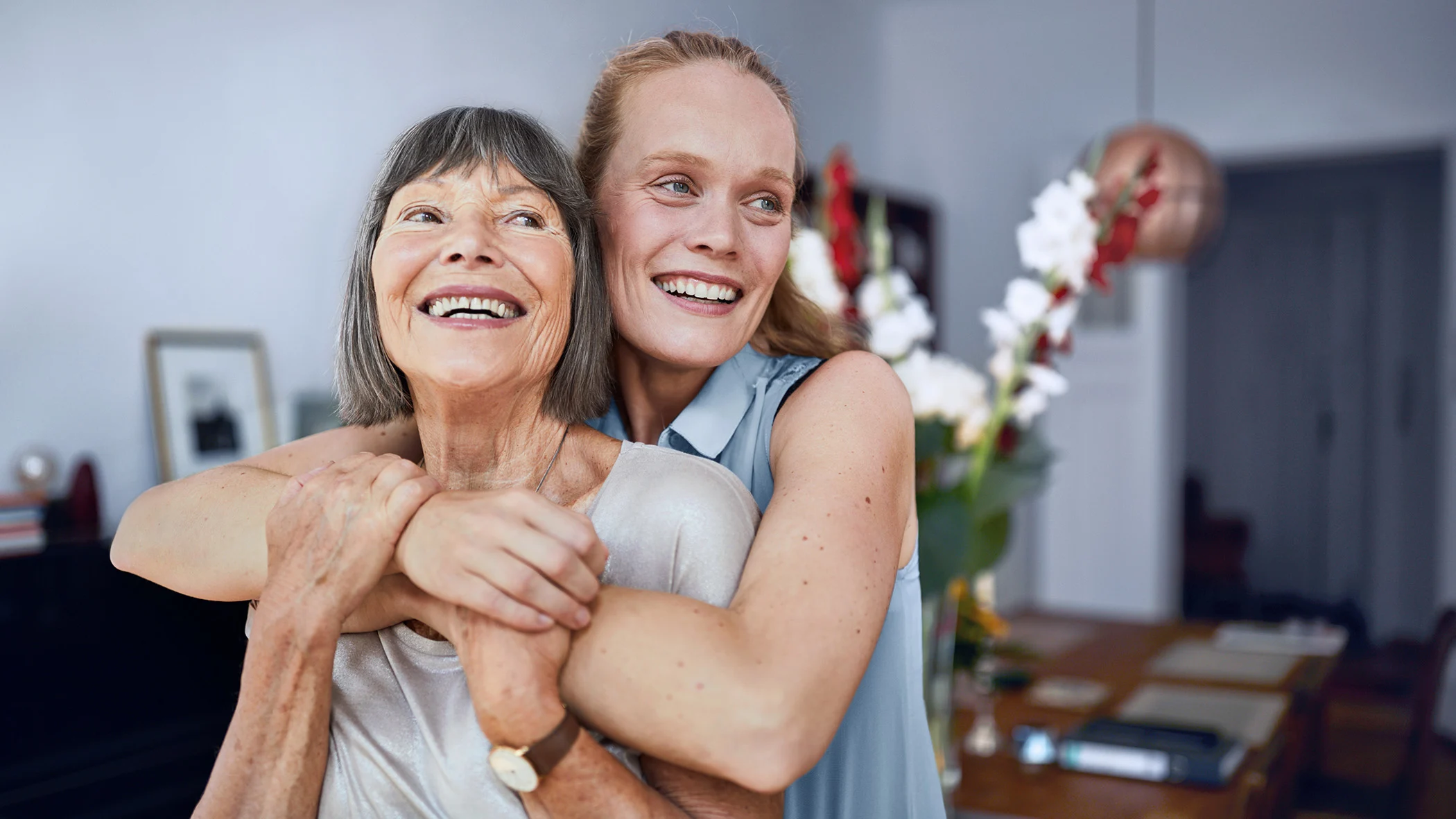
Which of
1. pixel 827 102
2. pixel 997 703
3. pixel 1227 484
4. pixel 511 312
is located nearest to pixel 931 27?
pixel 827 102

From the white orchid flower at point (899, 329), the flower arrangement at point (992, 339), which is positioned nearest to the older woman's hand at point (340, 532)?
the flower arrangement at point (992, 339)

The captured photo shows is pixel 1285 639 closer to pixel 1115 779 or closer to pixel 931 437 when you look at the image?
pixel 1115 779

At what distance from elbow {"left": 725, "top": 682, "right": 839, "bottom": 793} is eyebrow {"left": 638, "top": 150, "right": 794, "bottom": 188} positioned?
1.96ft

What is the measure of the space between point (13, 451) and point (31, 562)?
1.63ft

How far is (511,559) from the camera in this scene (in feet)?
2.60

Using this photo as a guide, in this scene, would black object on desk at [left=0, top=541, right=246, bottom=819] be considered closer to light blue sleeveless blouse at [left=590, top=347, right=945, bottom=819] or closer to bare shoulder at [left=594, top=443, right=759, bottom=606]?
light blue sleeveless blouse at [left=590, top=347, right=945, bottom=819]

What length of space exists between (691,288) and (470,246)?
1.05ft

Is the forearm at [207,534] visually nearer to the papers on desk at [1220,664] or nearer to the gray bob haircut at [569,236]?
the gray bob haircut at [569,236]

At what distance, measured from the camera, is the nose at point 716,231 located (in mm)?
1185

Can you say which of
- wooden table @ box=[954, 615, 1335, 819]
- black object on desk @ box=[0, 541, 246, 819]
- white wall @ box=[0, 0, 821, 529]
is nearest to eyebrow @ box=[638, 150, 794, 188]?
white wall @ box=[0, 0, 821, 529]

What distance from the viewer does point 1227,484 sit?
26.1 ft

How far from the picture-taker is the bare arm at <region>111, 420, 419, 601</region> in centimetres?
101

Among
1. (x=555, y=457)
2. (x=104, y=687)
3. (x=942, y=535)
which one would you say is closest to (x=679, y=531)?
(x=555, y=457)

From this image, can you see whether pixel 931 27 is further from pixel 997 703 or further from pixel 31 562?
pixel 31 562
